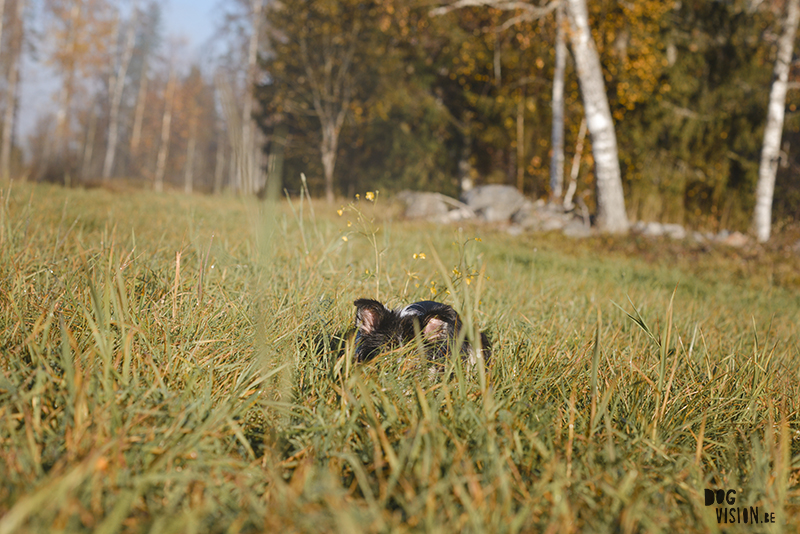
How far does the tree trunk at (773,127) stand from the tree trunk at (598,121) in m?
2.53

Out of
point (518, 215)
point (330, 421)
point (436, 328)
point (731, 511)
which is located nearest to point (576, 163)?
point (518, 215)

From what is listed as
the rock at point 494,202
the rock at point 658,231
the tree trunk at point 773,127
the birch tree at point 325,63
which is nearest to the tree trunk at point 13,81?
the birch tree at point 325,63

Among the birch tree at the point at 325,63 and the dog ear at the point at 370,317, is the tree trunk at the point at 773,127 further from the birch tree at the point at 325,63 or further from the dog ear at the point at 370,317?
the birch tree at the point at 325,63

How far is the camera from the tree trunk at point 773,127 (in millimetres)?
8219

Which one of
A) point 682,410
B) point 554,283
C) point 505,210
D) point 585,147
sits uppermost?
point 585,147

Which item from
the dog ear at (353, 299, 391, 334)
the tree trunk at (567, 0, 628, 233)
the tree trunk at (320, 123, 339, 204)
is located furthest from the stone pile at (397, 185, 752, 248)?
the dog ear at (353, 299, 391, 334)

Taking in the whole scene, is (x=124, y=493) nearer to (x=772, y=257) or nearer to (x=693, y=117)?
(x=772, y=257)

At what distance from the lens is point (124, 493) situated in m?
0.96

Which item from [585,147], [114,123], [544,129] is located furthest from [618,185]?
[114,123]

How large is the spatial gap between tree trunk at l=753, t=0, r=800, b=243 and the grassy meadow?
26.3 ft

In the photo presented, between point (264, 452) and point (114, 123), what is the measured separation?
29.3m

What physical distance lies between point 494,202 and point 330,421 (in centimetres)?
1025

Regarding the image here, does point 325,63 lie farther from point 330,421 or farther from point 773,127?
point 330,421

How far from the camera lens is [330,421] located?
141cm
